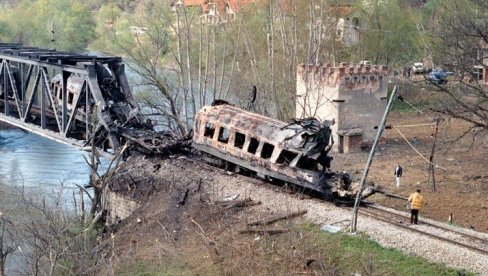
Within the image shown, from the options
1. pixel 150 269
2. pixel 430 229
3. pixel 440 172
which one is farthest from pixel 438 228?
pixel 440 172

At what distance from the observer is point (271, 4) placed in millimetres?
42375

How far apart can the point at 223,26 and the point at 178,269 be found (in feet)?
89.1

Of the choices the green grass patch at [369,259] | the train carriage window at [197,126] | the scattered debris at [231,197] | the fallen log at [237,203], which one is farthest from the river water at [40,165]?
the green grass patch at [369,259]

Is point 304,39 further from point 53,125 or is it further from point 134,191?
point 134,191

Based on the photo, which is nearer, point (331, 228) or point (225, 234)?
point (331, 228)

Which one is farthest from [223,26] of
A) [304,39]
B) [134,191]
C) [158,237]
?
[158,237]

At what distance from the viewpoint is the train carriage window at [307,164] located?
22703mm

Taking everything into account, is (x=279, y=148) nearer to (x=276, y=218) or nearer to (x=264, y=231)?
(x=276, y=218)

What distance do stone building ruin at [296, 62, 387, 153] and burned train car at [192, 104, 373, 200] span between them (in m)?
10.9

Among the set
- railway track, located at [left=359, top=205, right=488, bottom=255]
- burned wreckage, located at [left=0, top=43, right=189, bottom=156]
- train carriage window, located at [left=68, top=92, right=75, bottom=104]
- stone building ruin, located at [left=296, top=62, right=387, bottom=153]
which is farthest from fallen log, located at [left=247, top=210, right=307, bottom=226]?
stone building ruin, located at [left=296, top=62, right=387, bottom=153]

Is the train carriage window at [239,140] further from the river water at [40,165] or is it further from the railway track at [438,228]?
the river water at [40,165]

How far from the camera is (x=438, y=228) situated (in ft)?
64.1

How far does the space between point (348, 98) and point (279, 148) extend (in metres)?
14.5

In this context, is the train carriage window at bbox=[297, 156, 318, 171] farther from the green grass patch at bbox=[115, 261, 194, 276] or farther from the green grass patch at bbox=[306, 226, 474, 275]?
the green grass patch at bbox=[115, 261, 194, 276]
